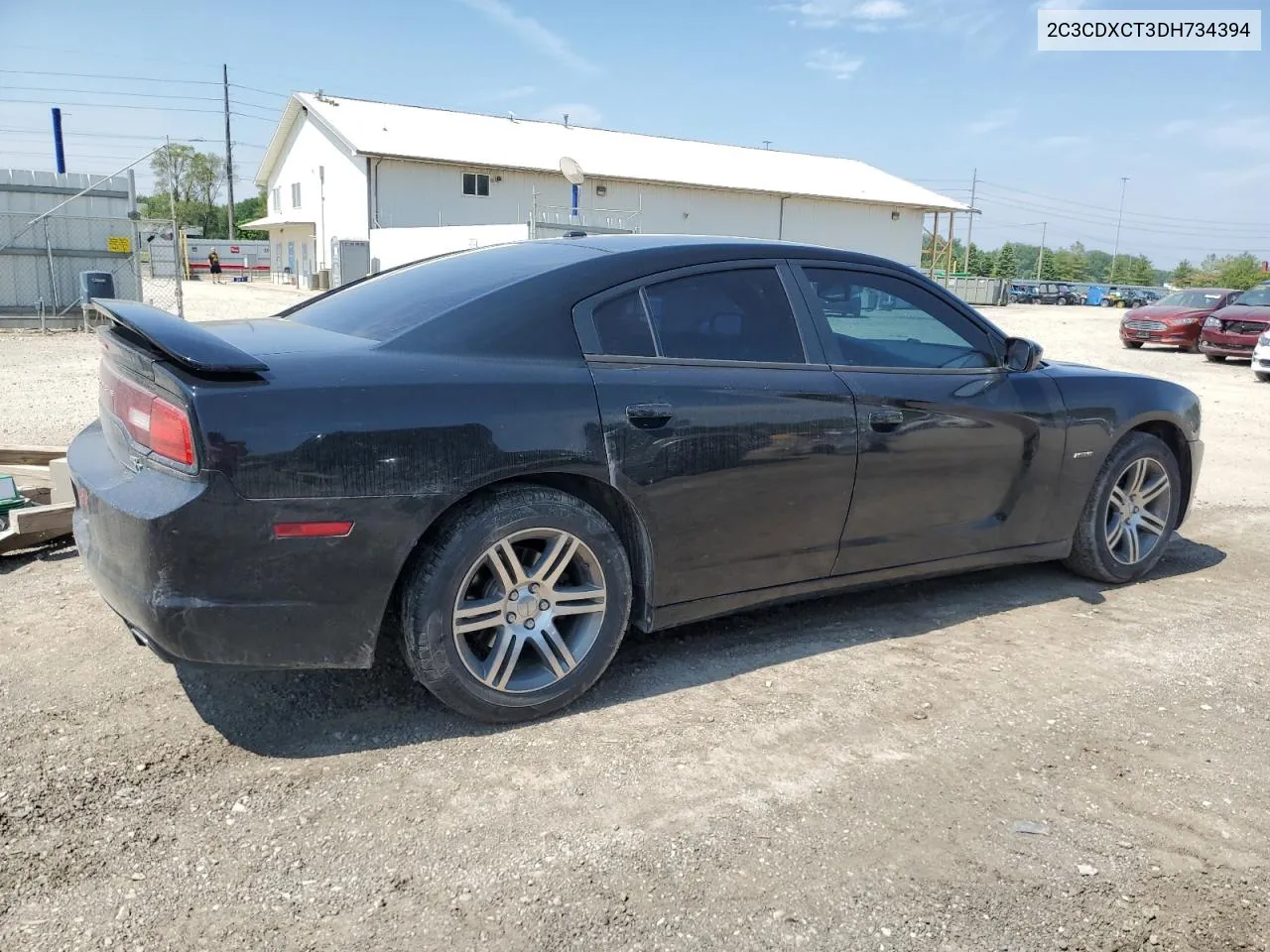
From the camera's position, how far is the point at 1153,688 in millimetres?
3725

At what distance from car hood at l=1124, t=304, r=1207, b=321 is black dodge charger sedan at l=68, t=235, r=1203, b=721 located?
2061cm

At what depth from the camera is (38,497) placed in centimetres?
505

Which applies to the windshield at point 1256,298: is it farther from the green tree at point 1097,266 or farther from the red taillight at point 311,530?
the green tree at point 1097,266

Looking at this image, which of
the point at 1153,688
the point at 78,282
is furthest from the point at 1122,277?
the point at 1153,688

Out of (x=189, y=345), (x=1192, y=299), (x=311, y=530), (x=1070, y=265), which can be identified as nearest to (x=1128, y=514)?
(x=311, y=530)

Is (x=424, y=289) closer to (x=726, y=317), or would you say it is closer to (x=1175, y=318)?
(x=726, y=317)

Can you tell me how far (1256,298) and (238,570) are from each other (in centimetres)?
2309

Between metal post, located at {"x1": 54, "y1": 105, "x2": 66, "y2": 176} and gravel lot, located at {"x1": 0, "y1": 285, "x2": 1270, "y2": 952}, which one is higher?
metal post, located at {"x1": 54, "y1": 105, "x2": 66, "y2": 176}

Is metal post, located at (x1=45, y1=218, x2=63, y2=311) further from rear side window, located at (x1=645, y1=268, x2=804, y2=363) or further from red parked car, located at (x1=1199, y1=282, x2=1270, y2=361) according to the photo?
red parked car, located at (x1=1199, y1=282, x2=1270, y2=361)

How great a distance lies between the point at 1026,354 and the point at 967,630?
1222 millimetres

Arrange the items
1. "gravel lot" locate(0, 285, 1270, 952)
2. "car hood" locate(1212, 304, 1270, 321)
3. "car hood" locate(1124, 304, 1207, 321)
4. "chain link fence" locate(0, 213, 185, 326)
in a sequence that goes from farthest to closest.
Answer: "car hood" locate(1124, 304, 1207, 321) < "car hood" locate(1212, 304, 1270, 321) < "chain link fence" locate(0, 213, 185, 326) < "gravel lot" locate(0, 285, 1270, 952)

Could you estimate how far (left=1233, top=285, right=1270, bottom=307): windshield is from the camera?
20.3 metres

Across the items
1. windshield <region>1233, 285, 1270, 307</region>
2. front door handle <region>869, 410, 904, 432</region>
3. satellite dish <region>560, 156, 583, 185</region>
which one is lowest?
front door handle <region>869, 410, 904, 432</region>

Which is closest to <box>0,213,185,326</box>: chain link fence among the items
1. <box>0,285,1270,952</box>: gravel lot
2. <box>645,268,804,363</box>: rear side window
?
<box>0,285,1270,952</box>: gravel lot
